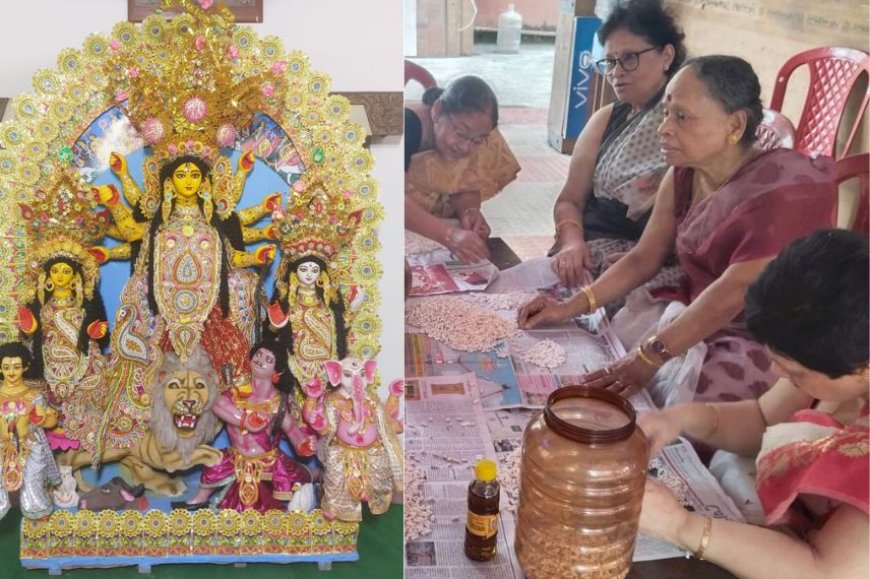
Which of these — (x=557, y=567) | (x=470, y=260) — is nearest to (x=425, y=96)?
(x=470, y=260)

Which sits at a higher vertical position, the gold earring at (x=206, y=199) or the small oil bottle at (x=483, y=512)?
the gold earring at (x=206, y=199)

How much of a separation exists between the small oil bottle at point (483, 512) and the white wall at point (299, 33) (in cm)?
63

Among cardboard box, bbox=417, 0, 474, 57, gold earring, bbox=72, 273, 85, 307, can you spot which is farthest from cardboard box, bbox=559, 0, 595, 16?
gold earring, bbox=72, 273, 85, 307

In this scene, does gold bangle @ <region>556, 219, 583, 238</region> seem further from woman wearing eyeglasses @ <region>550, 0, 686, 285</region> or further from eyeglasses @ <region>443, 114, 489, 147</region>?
eyeglasses @ <region>443, 114, 489, 147</region>

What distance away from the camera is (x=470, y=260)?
1.40 meters

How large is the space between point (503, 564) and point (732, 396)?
460 mm

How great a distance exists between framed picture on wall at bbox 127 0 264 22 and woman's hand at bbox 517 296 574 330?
657 millimetres

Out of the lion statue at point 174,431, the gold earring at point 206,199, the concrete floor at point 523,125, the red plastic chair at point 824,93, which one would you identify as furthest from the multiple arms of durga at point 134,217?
the red plastic chair at point 824,93

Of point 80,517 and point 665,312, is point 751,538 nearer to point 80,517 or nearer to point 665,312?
point 665,312

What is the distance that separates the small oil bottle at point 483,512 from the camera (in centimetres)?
128

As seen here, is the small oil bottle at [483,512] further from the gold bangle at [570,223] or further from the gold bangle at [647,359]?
the gold bangle at [570,223]

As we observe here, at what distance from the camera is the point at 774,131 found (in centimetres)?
116

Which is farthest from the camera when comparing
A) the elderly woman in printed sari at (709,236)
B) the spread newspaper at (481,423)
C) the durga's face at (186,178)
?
the spread newspaper at (481,423)

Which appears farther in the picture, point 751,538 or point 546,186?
point 546,186
